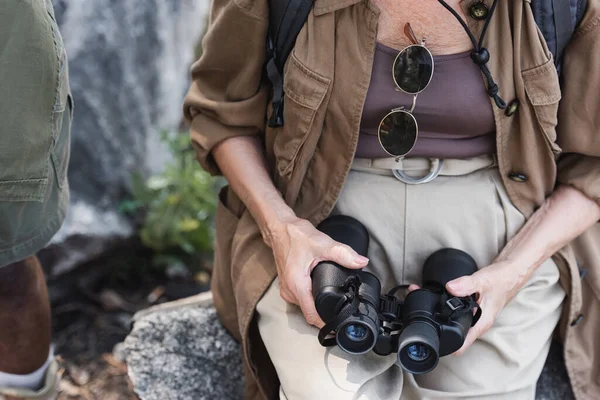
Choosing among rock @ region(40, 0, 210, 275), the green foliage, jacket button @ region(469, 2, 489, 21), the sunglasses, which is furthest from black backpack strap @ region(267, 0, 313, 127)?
rock @ region(40, 0, 210, 275)

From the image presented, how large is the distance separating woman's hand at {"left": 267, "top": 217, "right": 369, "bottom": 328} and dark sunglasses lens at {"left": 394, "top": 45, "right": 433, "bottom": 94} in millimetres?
407

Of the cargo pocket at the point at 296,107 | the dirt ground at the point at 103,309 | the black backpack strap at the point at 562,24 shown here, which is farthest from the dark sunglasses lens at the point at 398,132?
the dirt ground at the point at 103,309

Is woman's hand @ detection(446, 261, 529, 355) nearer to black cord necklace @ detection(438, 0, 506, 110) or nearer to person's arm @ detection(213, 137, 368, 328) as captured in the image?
person's arm @ detection(213, 137, 368, 328)

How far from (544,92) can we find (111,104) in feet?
7.05

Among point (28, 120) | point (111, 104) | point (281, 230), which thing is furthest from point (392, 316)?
point (111, 104)

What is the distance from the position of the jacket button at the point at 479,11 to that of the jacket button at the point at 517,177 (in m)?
0.40

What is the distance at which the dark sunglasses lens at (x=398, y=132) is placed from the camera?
1.75m

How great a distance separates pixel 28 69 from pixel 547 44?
3.98ft

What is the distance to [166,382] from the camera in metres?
2.10

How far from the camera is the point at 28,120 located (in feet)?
5.83

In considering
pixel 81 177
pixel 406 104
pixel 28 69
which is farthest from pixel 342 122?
pixel 81 177

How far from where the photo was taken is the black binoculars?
1.51m

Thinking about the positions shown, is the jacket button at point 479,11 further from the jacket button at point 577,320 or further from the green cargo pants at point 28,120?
the green cargo pants at point 28,120

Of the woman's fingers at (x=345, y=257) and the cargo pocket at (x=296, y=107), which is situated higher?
the cargo pocket at (x=296, y=107)
